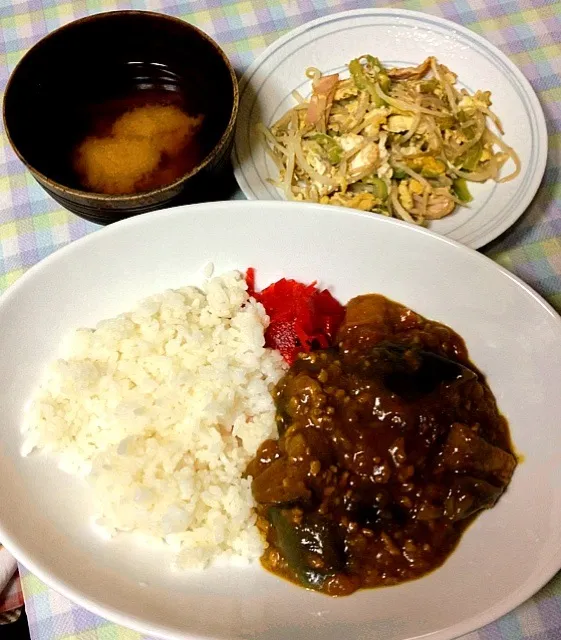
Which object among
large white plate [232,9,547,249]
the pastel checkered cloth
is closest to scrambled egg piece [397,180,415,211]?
large white plate [232,9,547,249]

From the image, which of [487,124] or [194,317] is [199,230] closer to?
[194,317]

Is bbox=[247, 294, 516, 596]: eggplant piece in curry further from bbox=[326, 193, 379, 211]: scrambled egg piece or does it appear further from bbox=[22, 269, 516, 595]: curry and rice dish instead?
bbox=[326, 193, 379, 211]: scrambled egg piece

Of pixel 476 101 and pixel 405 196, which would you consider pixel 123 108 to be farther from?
pixel 476 101

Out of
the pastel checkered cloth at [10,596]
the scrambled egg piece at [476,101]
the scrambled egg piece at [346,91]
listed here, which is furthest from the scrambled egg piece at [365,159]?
the pastel checkered cloth at [10,596]

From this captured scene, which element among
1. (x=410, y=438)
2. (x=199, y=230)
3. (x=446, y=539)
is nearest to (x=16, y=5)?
(x=199, y=230)

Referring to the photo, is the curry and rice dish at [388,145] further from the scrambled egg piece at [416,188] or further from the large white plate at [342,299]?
the large white plate at [342,299]

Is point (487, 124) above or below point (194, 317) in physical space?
above
